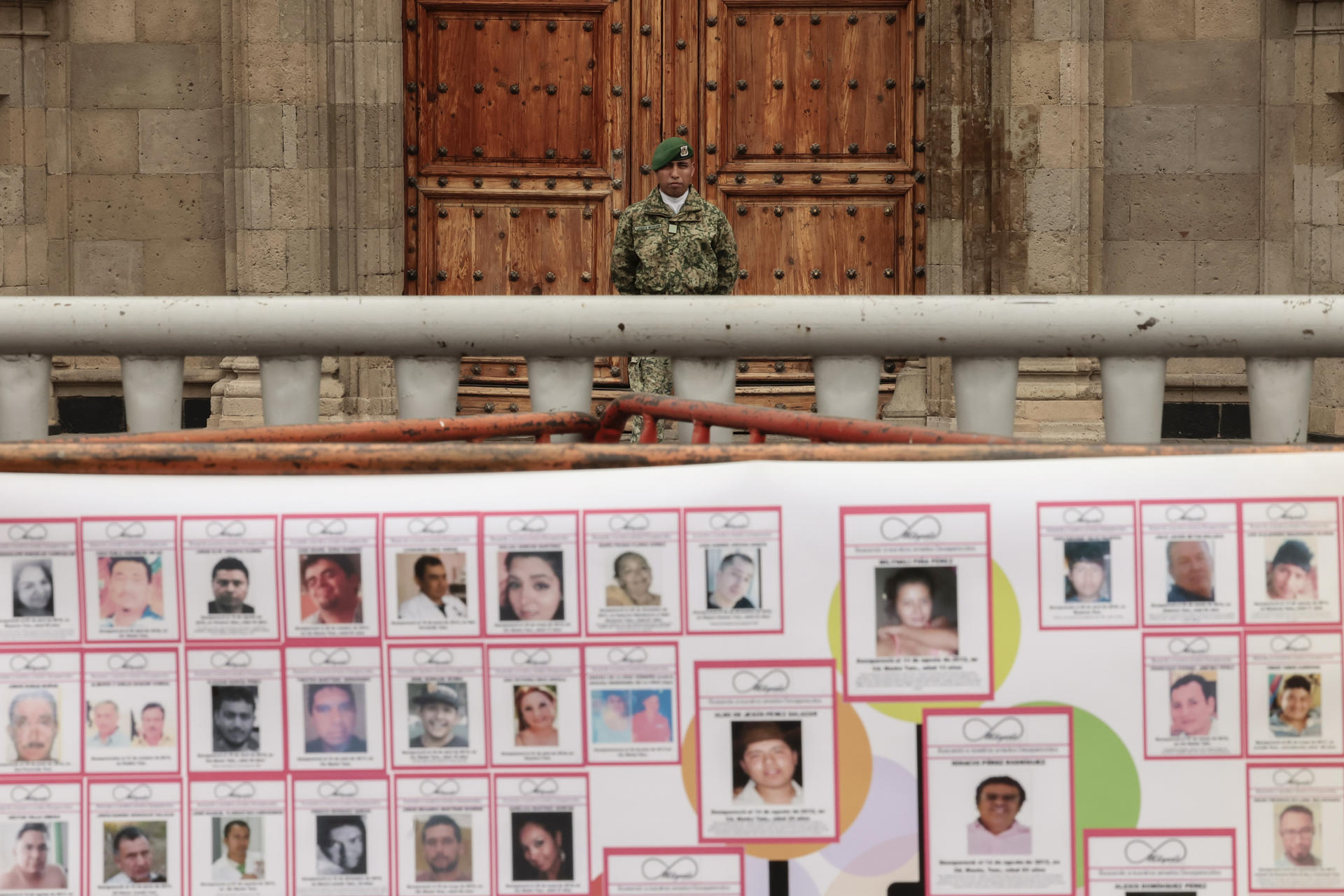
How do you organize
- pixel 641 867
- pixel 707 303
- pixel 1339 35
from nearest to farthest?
pixel 641 867
pixel 707 303
pixel 1339 35

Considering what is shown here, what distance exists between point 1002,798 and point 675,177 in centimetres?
592

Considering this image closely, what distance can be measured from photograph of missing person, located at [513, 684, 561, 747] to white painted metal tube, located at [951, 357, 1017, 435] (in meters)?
1.82

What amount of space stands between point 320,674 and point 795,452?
565mm

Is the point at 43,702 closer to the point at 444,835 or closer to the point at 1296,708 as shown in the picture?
the point at 444,835

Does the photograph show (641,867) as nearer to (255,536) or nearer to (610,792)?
(610,792)

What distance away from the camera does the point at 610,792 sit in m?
1.70

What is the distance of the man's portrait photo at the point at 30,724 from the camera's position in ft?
5.60

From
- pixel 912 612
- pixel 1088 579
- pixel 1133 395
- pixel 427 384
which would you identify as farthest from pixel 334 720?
pixel 1133 395

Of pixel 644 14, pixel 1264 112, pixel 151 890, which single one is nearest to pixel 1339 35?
pixel 1264 112

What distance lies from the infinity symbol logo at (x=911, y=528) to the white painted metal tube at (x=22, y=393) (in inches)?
90.2

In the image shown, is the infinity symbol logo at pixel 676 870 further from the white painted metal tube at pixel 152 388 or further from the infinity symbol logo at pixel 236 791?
the white painted metal tube at pixel 152 388

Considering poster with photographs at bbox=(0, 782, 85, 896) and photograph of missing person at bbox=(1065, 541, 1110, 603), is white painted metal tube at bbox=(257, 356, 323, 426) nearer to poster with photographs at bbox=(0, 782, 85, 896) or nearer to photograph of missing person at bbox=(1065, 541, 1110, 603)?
poster with photographs at bbox=(0, 782, 85, 896)

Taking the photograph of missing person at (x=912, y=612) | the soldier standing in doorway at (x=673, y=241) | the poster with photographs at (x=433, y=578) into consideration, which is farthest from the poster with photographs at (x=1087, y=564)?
the soldier standing in doorway at (x=673, y=241)

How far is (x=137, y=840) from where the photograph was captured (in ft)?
5.58
